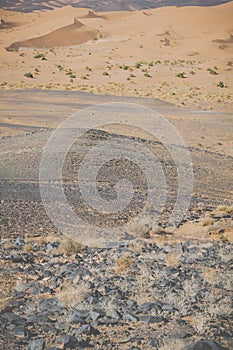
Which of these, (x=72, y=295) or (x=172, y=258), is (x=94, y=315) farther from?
(x=172, y=258)

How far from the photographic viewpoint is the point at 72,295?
667 cm

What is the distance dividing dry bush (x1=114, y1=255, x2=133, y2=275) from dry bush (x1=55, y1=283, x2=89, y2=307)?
2.83ft

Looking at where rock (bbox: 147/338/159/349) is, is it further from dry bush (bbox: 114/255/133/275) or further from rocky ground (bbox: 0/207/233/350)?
dry bush (bbox: 114/255/133/275)

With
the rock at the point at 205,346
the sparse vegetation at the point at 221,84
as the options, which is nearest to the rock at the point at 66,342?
the rock at the point at 205,346

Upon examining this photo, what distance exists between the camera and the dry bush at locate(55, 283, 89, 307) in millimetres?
6504

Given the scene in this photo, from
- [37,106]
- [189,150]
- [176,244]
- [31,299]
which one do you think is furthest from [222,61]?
[31,299]

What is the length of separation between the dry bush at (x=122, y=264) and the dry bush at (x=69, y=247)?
38.6 inches

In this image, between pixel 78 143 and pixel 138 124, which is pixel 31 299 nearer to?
pixel 78 143

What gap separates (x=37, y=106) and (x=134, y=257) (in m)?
21.5

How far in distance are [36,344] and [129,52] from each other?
61257 millimetres

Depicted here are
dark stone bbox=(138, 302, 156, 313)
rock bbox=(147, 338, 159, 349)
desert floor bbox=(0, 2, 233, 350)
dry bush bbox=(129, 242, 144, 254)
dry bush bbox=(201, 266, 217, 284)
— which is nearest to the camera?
rock bbox=(147, 338, 159, 349)

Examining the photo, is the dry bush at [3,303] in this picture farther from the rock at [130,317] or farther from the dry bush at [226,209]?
the dry bush at [226,209]

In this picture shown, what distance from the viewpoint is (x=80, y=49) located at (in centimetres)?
7081

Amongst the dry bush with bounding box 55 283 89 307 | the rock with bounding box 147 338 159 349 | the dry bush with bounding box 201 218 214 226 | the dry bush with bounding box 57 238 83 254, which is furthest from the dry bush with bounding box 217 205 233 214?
the rock with bounding box 147 338 159 349
